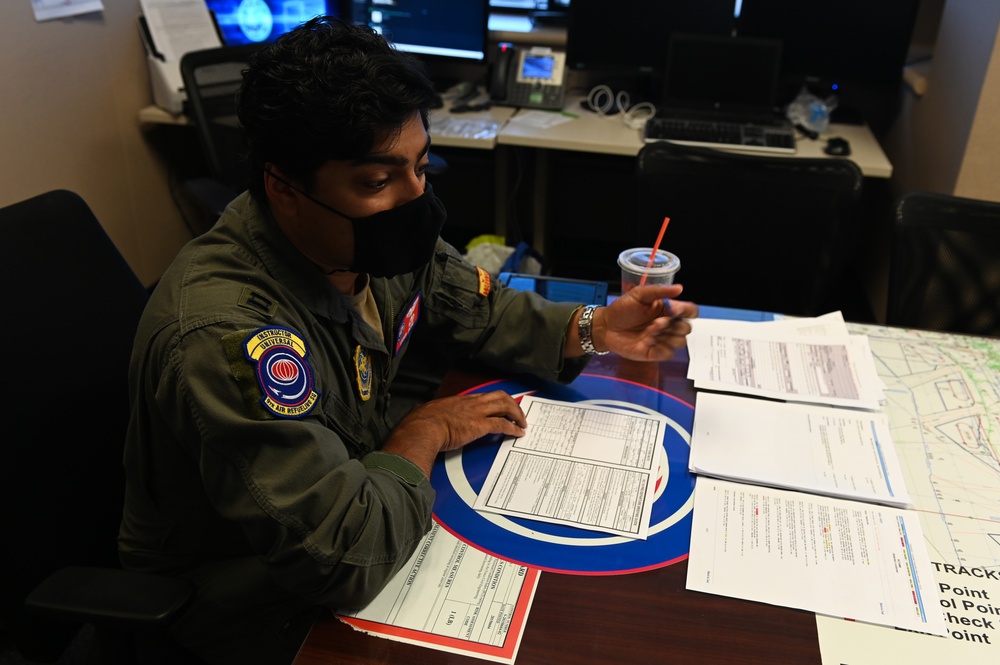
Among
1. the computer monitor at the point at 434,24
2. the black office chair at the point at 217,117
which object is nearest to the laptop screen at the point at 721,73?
the computer monitor at the point at 434,24

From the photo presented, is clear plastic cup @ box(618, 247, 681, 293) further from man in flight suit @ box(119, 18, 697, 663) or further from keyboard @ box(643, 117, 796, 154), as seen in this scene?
keyboard @ box(643, 117, 796, 154)

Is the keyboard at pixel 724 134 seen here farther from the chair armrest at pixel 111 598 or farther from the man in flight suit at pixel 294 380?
the chair armrest at pixel 111 598

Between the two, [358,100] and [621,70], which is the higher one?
[358,100]

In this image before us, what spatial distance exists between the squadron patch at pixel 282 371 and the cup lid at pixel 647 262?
70 cm

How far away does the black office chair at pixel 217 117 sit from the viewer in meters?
2.41

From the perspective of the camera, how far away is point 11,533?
3.21 feet

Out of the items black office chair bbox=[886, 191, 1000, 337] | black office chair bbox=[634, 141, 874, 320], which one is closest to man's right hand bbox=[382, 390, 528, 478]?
black office chair bbox=[634, 141, 874, 320]

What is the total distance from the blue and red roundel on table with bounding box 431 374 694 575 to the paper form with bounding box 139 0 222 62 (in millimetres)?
2431

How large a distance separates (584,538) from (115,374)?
2.41 ft

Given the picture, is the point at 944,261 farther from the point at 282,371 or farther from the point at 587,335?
the point at 282,371

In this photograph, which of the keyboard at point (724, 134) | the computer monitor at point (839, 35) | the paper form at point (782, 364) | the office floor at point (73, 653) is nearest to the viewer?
the paper form at point (782, 364)

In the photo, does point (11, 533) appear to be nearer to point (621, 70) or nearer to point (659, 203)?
point (659, 203)

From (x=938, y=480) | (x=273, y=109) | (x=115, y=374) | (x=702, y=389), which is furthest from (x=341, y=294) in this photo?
(x=938, y=480)

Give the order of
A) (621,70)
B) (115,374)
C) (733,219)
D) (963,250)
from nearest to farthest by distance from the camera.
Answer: (115,374) → (963,250) → (733,219) → (621,70)
